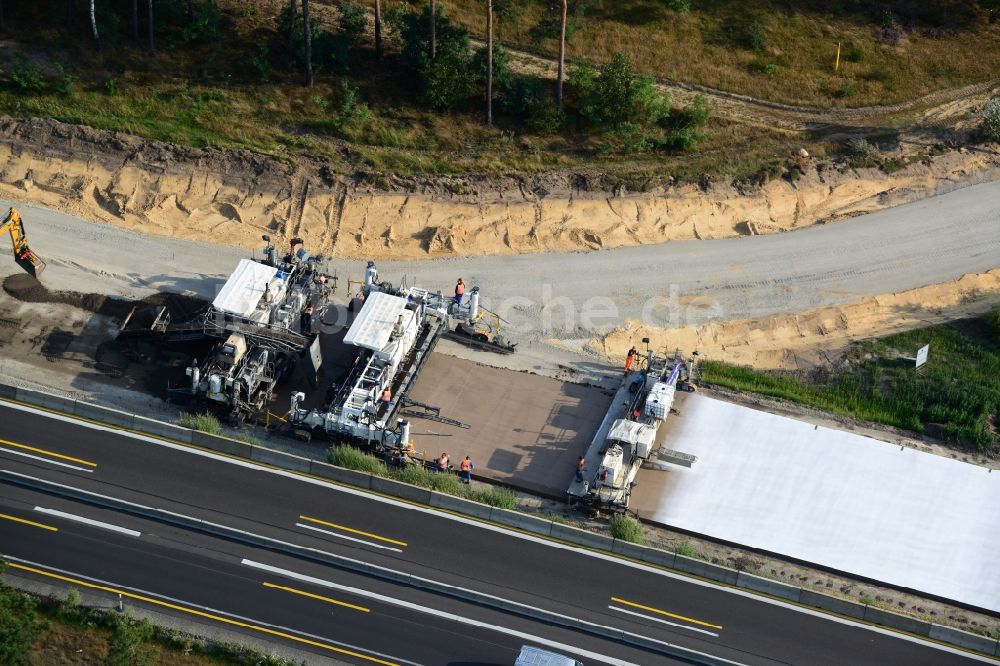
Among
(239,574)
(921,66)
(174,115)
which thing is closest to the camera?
(239,574)

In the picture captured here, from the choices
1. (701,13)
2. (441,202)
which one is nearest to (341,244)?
(441,202)

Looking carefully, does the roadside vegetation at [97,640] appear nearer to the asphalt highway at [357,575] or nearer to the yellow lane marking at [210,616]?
the yellow lane marking at [210,616]

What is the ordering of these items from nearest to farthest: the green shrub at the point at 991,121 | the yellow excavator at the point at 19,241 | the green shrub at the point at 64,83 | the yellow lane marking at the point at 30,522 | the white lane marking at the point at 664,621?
the white lane marking at the point at 664,621
the yellow lane marking at the point at 30,522
the yellow excavator at the point at 19,241
the green shrub at the point at 64,83
the green shrub at the point at 991,121

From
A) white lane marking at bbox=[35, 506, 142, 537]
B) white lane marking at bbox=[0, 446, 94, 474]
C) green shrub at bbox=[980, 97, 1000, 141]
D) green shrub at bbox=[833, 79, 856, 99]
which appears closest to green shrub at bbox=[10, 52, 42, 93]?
white lane marking at bbox=[0, 446, 94, 474]

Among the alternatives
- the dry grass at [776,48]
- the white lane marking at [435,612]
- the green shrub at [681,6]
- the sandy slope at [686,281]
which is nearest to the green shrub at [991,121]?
the dry grass at [776,48]

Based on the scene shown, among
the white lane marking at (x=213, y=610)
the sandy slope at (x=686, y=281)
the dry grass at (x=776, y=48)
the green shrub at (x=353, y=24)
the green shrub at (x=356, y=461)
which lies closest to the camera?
the white lane marking at (x=213, y=610)

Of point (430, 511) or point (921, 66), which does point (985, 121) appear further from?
point (430, 511)
